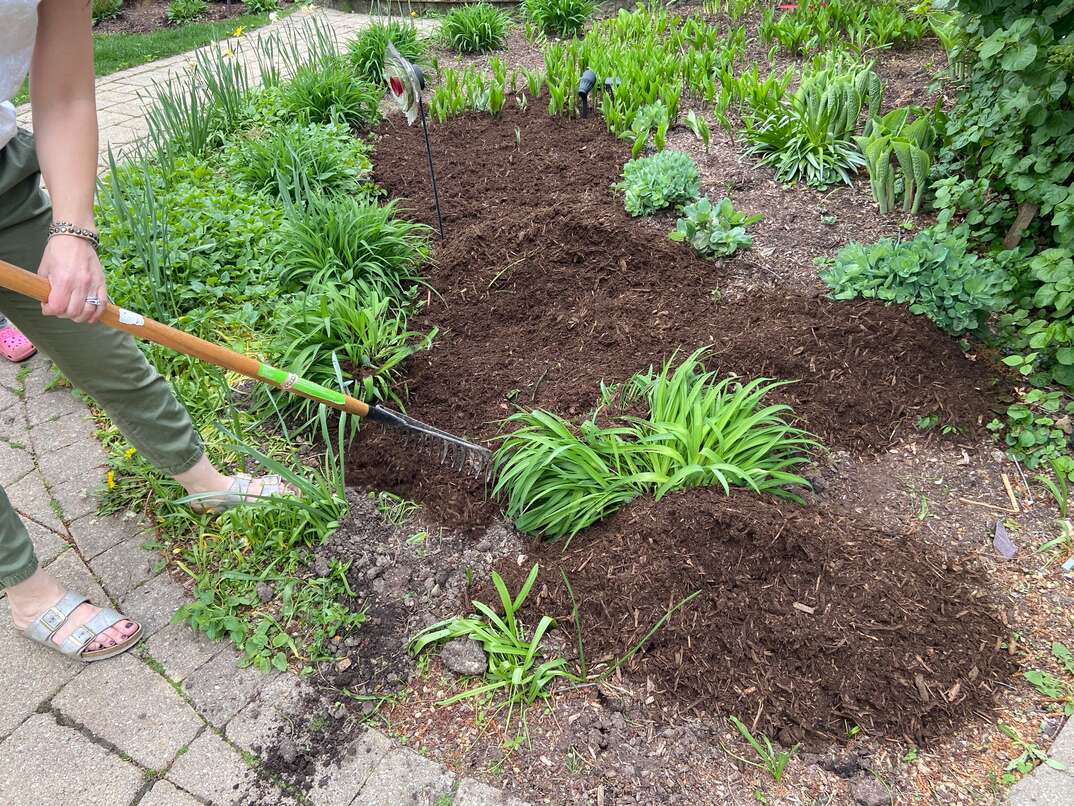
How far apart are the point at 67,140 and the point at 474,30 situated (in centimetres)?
518

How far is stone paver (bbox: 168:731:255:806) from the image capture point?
1638 mm

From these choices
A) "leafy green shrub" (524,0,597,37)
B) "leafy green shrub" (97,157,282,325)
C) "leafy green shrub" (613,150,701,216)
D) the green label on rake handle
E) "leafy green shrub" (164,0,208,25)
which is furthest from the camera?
"leafy green shrub" (164,0,208,25)

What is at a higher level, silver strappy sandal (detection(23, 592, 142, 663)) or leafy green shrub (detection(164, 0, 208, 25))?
leafy green shrub (detection(164, 0, 208, 25))

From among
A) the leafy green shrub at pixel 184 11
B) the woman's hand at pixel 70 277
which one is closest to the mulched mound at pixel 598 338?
the woman's hand at pixel 70 277

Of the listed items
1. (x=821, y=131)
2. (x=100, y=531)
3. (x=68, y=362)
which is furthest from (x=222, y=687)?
(x=821, y=131)

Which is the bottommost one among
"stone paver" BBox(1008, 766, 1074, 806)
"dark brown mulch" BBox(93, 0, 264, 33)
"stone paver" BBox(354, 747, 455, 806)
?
"stone paver" BBox(1008, 766, 1074, 806)

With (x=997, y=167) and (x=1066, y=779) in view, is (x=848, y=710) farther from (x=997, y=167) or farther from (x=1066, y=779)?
(x=997, y=167)

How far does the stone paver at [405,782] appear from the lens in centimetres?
160

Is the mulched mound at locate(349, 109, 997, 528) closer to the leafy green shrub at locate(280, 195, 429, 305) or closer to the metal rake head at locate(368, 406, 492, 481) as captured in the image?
the metal rake head at locate(368, 406, 492, 481)

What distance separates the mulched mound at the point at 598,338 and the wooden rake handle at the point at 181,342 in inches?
16.6

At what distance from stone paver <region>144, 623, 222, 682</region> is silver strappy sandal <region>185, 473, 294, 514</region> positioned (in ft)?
1.30

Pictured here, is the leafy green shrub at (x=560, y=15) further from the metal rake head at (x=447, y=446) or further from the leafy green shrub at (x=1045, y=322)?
the metal rake head at (x=447, y=446)

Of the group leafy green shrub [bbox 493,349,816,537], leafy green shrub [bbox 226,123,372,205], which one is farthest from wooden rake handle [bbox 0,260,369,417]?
leafy green shrub [bbox 226,123,372,205]

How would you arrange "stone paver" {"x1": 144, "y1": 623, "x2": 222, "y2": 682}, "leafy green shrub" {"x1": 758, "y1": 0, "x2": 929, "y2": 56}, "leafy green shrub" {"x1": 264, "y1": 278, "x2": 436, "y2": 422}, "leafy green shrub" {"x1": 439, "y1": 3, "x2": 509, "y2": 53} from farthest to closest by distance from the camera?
1. "leafy green shrub" {"x1": 439, "y1": 3, "x2": 509, "y2": 53}
2. "leafy green shrub" {"x1": 758, "y1": 0, "x2": 929, "y2": 56}
3. "leafy green shrub" {"x1": 264, "y1": 278, "x2": 436, "y2": 422}
4. "stone paver" {"x1": 144, "y1": 623, "x2": 222, "y2": 682}
